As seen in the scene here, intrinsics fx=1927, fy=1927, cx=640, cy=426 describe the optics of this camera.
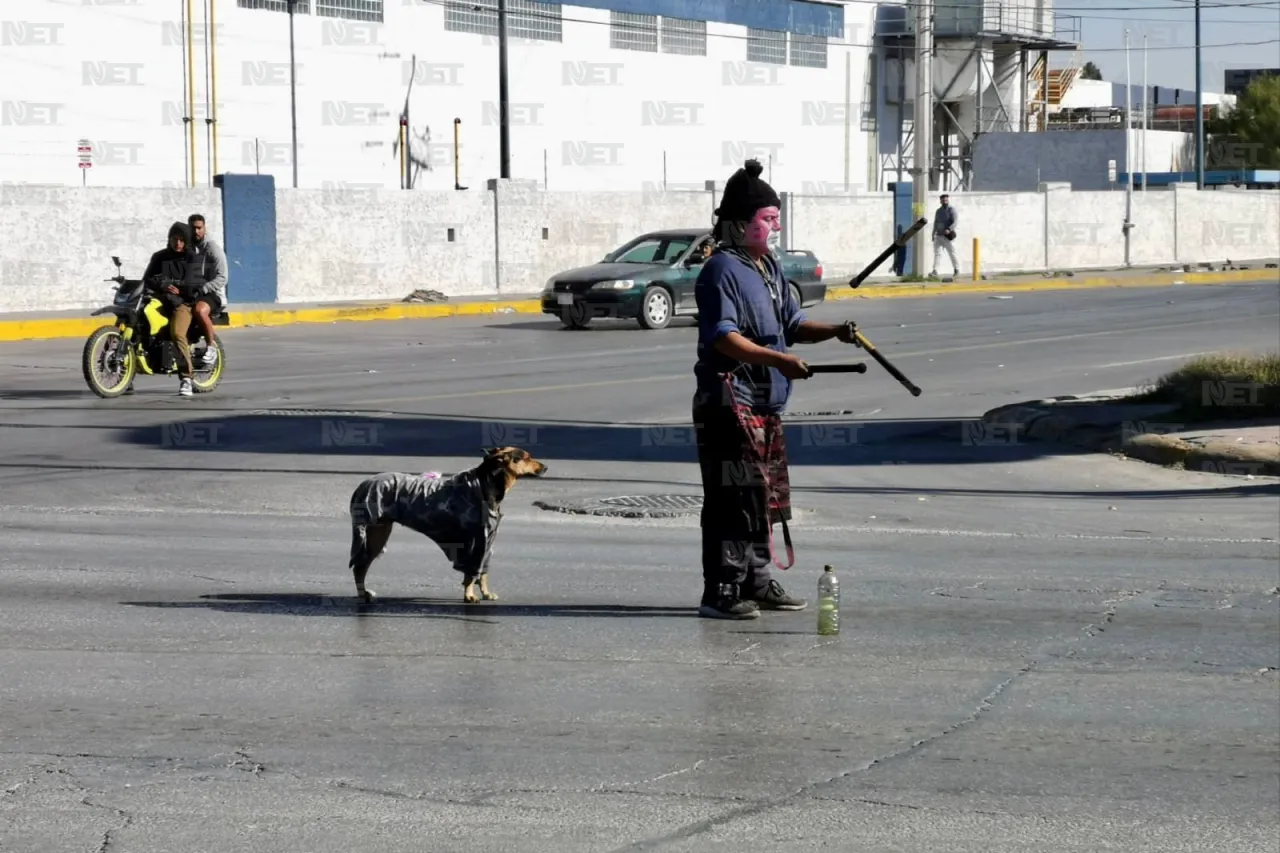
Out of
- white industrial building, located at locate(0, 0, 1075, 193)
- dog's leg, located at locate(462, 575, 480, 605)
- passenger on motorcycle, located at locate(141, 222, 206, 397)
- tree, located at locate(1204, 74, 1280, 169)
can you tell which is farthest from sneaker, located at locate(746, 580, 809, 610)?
tree, located at locate(1204, 74, 1280, 169)

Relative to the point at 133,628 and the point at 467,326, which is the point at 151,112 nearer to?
the point at 467,326

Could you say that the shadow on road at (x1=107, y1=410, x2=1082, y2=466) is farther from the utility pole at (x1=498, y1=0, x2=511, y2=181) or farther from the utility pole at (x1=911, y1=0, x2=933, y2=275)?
the utility pole at (x1=498, y1=0, x2=511, y2=181)

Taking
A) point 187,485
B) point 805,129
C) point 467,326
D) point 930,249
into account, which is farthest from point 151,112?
point 187,485

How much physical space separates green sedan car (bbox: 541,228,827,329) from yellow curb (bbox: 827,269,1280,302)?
28.3 ft

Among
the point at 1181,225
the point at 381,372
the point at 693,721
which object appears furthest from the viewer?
the point at 1181,225

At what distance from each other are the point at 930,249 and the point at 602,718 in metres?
43.8

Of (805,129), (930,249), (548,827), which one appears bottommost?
(548,827)

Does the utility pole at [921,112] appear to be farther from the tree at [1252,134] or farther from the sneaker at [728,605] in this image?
the tree at [1252,134]

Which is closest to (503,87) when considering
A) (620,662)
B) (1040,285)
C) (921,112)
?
(921,112)

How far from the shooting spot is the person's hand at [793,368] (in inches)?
304

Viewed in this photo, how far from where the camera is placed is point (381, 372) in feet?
72.5

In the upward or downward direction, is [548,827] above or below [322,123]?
below

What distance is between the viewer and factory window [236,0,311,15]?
143 feet

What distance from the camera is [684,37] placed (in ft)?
185
